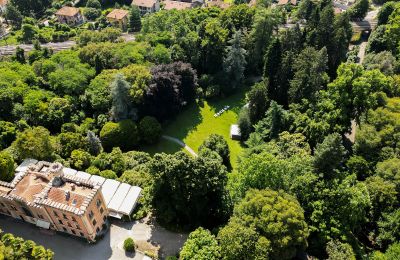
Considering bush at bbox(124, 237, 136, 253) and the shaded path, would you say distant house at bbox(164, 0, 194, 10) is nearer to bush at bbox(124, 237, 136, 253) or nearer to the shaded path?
the shaded path

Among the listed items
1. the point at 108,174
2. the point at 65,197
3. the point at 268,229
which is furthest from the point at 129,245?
the point at 268,229

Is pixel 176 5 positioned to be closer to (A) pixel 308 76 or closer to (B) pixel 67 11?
(B) pixel 67 11

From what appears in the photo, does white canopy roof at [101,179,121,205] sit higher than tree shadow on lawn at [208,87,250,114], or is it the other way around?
white canopy roof at [101,179,121,205]

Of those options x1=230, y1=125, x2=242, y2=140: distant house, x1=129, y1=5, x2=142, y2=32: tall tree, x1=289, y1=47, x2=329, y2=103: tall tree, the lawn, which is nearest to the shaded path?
the lawn

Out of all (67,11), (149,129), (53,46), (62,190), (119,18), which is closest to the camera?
(62,190)

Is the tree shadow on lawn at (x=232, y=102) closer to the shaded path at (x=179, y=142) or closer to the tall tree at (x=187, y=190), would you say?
the shaded path at (x=179, y=142)

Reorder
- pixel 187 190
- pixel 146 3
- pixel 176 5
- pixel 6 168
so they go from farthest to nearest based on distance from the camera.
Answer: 1. pixel 146 3
2. pixel 176 5
3. pixel 6 168
4. pixel 187 190

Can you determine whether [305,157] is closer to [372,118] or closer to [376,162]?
[376,162]
